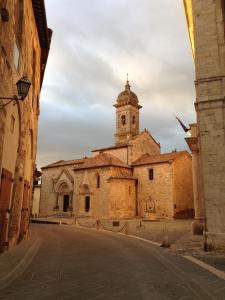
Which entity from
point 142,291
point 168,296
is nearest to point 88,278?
point 142,291

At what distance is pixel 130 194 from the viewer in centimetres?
3606

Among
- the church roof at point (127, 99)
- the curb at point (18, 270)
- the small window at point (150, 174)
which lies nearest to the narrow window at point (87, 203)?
the small window at point (150, 174)

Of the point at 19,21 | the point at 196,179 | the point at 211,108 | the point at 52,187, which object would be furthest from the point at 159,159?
the point at 19,21

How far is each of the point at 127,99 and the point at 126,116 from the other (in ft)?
10.1

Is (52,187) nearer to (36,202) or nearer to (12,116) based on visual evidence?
(36,202)

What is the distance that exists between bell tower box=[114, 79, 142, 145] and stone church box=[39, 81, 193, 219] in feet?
15.7

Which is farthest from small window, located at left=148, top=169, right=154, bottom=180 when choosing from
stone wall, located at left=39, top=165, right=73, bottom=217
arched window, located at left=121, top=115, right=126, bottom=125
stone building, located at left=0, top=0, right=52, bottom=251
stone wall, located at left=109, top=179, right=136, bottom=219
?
stone building, located at left=0, top=0, right=52, bottom=251

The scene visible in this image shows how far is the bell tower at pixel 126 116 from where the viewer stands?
47166 mm

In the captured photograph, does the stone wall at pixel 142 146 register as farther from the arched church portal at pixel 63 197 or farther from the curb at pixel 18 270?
the curb at pixel 18 270

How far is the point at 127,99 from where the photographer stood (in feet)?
160

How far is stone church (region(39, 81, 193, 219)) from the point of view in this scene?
1359 inches

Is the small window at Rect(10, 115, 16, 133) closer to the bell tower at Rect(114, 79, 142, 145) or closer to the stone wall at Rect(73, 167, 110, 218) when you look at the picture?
the stone wall at Rect(73, 167, 110, 218)

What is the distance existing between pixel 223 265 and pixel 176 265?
1.26 m

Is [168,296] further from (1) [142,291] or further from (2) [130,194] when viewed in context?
(2) [130,194]
